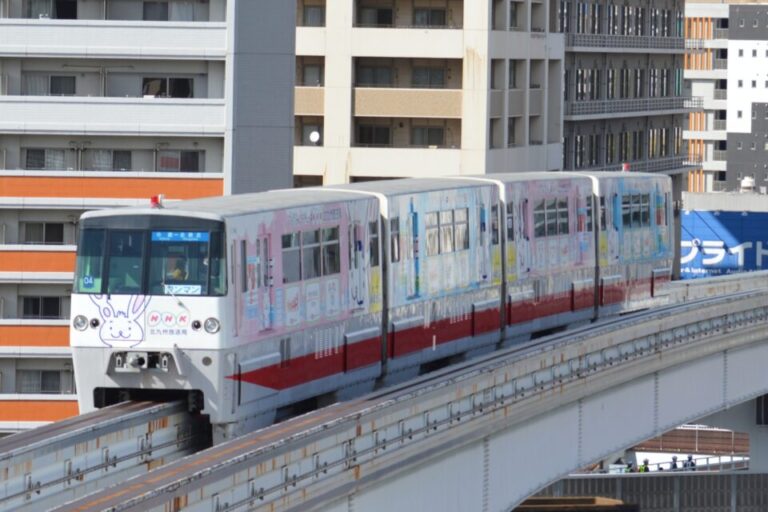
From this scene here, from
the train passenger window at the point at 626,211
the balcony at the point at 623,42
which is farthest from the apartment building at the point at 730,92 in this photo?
the train passenger window at the point at 626,211

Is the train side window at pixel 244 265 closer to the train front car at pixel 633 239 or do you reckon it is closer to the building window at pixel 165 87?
the train front car at pixel 633 239

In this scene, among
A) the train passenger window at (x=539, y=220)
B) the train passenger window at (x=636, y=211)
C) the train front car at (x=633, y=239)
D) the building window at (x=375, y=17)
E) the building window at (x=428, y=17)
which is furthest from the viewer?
the building window at (x=428, y=17)

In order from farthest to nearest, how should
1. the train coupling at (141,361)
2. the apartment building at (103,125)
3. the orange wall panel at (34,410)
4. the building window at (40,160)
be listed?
the building window at (40,160), the apartment building at (103,125), the orange wall panel at (34,410), the train coupling at (141,361)

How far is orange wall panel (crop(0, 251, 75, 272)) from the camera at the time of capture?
48.3m

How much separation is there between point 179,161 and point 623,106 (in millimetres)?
48847

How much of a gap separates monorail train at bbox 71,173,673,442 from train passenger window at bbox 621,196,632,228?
2269 millimetres

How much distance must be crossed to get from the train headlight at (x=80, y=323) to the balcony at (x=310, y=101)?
148ft

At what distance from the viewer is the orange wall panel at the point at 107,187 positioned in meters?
48.8

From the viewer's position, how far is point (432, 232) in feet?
108

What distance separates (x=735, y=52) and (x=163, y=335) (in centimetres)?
12115

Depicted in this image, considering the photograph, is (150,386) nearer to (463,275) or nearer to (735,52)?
(463,275)

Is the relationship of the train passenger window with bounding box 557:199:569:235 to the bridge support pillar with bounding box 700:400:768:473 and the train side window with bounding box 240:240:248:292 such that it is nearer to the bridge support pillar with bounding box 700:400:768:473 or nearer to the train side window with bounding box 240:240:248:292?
the bridge support pillar with bounding box 700:400:768:473

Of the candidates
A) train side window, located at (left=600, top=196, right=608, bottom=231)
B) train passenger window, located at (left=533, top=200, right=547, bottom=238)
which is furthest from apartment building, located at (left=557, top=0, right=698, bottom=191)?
train passenger window, located at (left=533, top=200, right=547, bottom=238)

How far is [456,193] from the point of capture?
33938 mm
